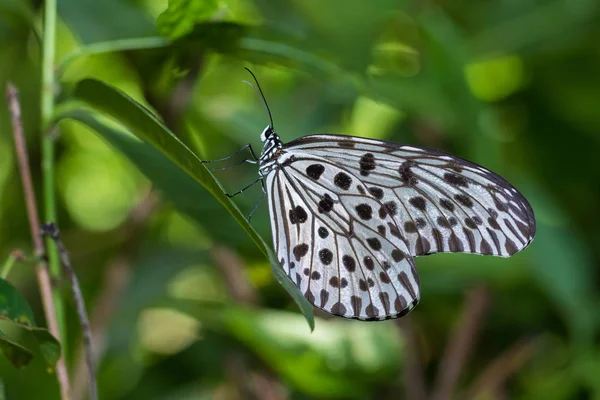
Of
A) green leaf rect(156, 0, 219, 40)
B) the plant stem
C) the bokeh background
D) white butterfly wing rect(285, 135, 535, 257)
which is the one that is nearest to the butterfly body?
white butterfly wing rect(285, 135, 535, 257)

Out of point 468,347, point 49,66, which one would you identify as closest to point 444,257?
point 468,347

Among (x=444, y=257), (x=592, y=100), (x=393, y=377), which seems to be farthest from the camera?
(x=592, y=100)

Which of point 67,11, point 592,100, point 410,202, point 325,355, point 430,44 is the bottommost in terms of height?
point 325,355

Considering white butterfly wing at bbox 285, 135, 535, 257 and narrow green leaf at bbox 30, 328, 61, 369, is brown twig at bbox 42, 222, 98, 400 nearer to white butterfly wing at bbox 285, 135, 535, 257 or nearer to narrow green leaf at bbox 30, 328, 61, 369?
narrow green leaf at bbox 30, 328, 61, 369

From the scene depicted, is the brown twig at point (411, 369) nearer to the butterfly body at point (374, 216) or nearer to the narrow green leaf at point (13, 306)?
the butterfly body at point (374, 216)

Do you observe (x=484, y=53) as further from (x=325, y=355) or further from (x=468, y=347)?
(x=325, y=355)

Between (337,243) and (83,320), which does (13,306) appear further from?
(337,243)

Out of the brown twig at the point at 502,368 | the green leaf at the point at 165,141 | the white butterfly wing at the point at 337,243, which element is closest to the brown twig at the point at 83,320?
the green leaf at the point at 165,141
